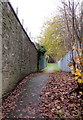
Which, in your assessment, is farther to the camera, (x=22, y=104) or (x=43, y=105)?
(x=22, y=104)

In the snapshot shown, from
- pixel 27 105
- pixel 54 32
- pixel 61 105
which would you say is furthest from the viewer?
pixel 54 32

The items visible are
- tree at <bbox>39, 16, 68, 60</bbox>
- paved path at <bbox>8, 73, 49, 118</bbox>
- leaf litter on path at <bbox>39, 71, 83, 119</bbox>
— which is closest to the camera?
leaf litter on path at <bbox>39, 71, 83, 119</bbox>

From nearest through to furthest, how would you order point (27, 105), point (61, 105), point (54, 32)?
point (61, 105) < point (27, 105) < point (54, 32)

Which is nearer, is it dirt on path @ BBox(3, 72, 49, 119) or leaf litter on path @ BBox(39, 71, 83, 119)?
leaf litter on path @ BBox(39, 71, 83, 119)

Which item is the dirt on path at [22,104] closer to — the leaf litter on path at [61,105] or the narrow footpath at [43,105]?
the narrow footpath at [43,105]

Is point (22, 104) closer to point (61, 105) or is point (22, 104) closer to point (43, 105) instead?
point (43, 105)

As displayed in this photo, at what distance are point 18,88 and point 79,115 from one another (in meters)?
2.65

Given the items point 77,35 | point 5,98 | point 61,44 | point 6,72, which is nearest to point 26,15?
point 77,35

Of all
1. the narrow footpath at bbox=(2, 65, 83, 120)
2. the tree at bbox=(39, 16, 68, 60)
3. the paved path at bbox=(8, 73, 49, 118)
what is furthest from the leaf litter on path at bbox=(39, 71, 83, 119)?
the tree at bbox=(39, 16, 68, 60)

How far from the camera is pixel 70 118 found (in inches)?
102

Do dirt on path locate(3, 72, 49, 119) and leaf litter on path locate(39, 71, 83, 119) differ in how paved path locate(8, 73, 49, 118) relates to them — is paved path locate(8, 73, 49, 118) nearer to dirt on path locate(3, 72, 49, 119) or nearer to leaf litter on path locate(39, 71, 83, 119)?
dirt on path locate(3, 72, 49, 119)

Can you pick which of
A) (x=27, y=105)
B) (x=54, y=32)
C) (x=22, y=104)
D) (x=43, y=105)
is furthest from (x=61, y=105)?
(x=54, y=32)

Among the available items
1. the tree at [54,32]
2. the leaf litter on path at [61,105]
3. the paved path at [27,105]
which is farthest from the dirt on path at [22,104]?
the tree at [54,32]

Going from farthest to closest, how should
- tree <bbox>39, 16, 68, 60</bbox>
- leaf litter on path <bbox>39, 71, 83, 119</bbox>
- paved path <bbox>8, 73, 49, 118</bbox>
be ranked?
tree <bbox>39, 16, 68, 60</bbox> → paved path <bbox>8, 73, 49, 118</bbox> → leaf litter on path <bbox>39, 71, 83, 119</bbox>
